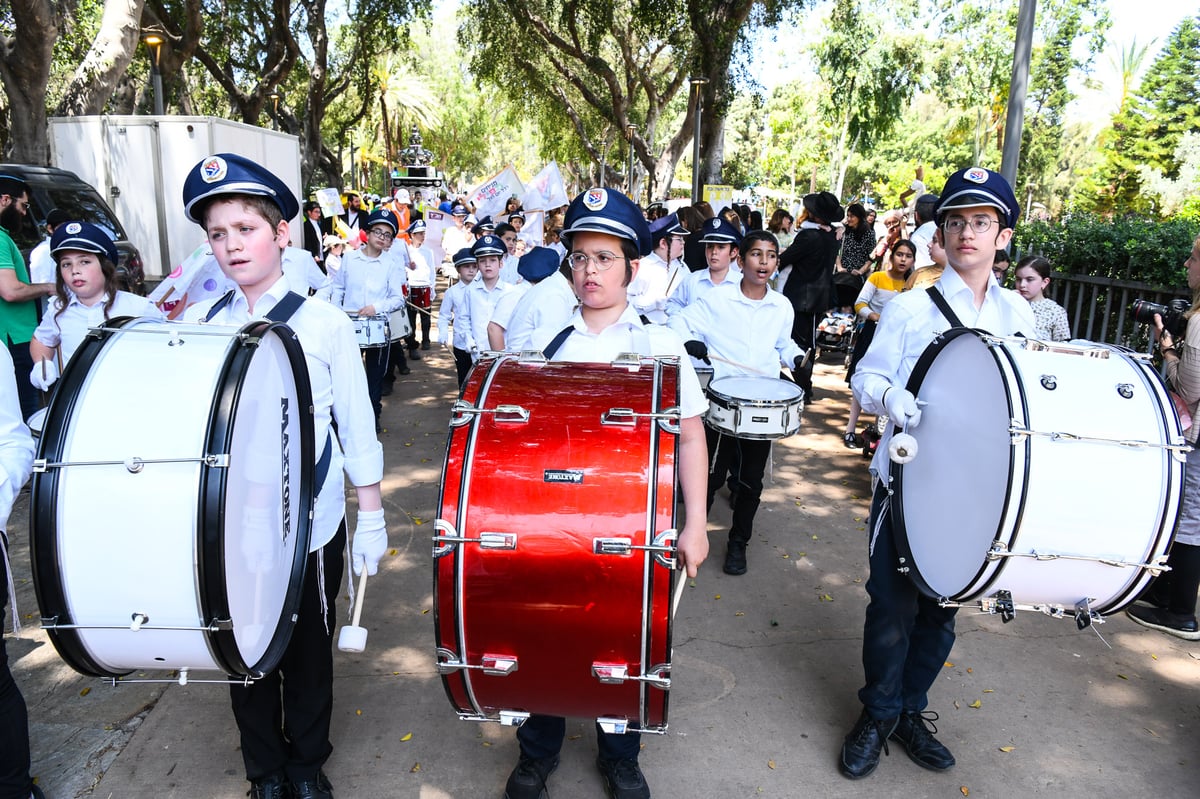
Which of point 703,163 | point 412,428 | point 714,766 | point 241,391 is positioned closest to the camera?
point 241,391

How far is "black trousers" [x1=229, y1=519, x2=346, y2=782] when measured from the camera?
288 cm

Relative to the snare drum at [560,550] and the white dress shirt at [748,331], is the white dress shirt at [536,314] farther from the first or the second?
the snare drum at [560,550]

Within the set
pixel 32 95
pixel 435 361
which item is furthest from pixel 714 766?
pixel 32 95

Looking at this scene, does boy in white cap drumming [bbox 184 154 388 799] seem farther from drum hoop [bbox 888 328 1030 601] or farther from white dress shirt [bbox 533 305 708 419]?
drum hoop [bbox 888 328 1030 601]

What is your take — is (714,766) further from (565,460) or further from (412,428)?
A: (412,428)

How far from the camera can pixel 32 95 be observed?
35.4 ft

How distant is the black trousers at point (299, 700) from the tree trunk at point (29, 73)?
10.4 metres


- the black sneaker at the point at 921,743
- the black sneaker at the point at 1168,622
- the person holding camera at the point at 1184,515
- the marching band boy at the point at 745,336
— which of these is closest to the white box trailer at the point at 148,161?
the marching band boy at the point at 745,336

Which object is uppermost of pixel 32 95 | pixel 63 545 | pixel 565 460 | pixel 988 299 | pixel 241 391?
pixel 32 95

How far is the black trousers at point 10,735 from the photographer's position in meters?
2.71

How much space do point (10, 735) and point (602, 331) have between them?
239 centimetres

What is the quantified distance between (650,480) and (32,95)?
470 inches

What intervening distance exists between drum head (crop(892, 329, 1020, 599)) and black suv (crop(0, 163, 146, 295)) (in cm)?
722

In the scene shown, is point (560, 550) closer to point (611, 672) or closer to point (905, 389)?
point (611, 672)
